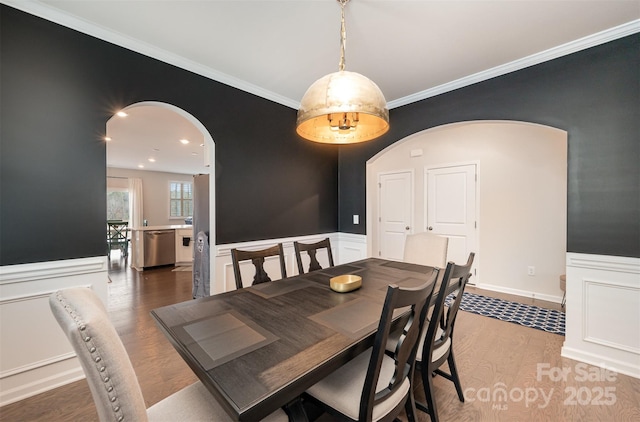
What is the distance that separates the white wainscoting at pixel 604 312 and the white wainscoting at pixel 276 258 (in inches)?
87.5

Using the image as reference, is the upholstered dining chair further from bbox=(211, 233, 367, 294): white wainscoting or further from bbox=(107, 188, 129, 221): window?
bbox=(107, 188, 129, 221): window

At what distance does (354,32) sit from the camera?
206cm

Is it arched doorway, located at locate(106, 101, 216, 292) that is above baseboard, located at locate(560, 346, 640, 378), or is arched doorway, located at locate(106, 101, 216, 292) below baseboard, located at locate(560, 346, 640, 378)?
above

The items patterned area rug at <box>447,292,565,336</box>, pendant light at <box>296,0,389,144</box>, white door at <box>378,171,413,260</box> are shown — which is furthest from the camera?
white door at <box>378,171,413,260</box>

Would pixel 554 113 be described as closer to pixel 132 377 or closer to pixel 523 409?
pixel 523 409

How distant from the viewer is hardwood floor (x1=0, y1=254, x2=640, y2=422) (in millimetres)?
1669

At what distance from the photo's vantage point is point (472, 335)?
2.69 m

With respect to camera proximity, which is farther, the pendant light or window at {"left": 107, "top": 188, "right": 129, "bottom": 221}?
window at {"left": 107, "top": 188, "right": 129, "bottom": 221}

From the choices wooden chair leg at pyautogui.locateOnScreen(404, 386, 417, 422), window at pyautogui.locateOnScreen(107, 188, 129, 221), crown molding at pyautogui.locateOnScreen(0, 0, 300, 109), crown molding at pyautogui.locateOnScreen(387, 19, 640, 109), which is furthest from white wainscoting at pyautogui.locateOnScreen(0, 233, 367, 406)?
window at pyautogui.locateOnScreen(107, 188, 129, 221)

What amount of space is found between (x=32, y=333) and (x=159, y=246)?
4.24 metres

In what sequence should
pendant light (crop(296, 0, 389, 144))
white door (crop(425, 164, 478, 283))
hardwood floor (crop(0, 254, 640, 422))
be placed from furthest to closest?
white door (crop(425, 164, 478, 283)) < hardwood floor (crop(0, 254, 640, 422)) < pendant light (crop(296, 0, 389, 144))

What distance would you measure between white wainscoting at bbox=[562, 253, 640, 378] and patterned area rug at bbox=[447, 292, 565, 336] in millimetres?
502

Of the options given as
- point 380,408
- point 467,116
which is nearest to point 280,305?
point 380,408

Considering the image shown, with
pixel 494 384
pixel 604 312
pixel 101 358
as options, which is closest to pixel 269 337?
pixel 101 358
